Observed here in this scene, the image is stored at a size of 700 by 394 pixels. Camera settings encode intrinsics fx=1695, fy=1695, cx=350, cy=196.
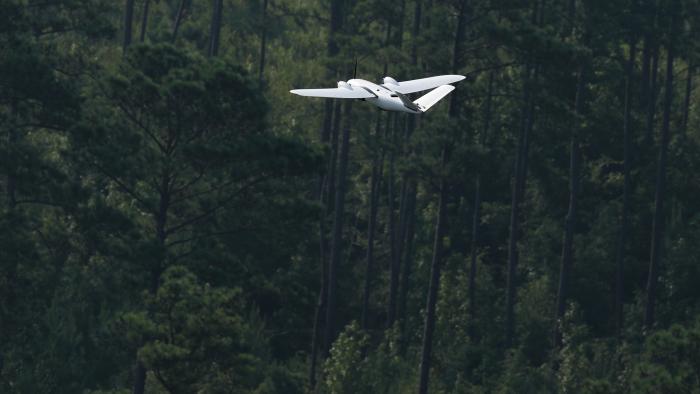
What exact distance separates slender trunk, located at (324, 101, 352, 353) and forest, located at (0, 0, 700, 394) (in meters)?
0.13

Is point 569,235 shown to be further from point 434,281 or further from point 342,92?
point 342,92

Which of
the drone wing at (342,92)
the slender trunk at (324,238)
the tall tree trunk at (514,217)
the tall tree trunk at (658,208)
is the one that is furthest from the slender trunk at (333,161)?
the drone wing at (342,92)

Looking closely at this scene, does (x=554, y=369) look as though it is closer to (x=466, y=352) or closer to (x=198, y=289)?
(x=466, y=352)

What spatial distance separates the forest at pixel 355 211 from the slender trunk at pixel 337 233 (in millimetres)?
128

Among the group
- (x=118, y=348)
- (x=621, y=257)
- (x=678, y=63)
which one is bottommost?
(x=118, y=348)

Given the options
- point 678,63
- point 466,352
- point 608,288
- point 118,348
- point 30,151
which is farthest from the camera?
point 678,63

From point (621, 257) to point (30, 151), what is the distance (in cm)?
2219

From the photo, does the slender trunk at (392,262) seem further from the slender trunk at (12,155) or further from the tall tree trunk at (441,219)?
the slender trunk at (12,155)

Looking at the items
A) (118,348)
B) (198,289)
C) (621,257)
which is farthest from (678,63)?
(198,289)

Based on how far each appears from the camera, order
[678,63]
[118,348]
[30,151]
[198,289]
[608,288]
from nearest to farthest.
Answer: [198,289]
[30,151]
[118,348]
[608,288]
[678,63]

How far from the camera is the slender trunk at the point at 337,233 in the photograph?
58500 mm

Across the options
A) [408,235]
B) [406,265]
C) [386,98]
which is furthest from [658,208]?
[386,98]

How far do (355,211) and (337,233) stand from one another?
43.6 feet

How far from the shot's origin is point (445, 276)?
6262cm
